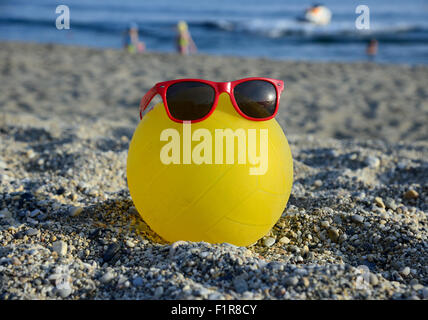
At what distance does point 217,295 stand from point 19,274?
1060 mm

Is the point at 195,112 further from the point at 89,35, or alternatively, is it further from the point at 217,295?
the point at 89,35

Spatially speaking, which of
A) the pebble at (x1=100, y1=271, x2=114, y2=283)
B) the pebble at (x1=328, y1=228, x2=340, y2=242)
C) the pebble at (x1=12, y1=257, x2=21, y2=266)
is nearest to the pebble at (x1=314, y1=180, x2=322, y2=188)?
the pebble at (x1=328, y1=228, x2=340, y2=242)

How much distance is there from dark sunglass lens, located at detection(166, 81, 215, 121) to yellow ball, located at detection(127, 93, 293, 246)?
6cm

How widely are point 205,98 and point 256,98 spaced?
297 mm

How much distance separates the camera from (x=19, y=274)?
7.22 feet

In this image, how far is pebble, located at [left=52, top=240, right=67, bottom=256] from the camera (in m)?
2.47

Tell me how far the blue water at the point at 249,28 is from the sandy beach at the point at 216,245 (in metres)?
9.31

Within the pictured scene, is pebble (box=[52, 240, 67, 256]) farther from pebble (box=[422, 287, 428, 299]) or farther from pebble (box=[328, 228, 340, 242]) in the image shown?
pebble (box=[422, 287, 428, 299])

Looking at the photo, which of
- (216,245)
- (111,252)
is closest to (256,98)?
(216,245)

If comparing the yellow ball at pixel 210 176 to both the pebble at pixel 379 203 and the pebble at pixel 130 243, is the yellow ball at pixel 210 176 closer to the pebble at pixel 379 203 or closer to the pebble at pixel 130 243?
Answer: the pebble at pixel 130 243

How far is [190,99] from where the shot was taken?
234cm

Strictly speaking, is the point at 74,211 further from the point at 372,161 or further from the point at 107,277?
the point at 372,161

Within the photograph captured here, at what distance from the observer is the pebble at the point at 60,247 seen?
2.47 m

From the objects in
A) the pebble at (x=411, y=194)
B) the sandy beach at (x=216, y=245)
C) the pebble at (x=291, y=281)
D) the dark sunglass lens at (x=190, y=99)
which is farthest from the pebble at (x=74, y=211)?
the pebble at (x=411, y=194)
